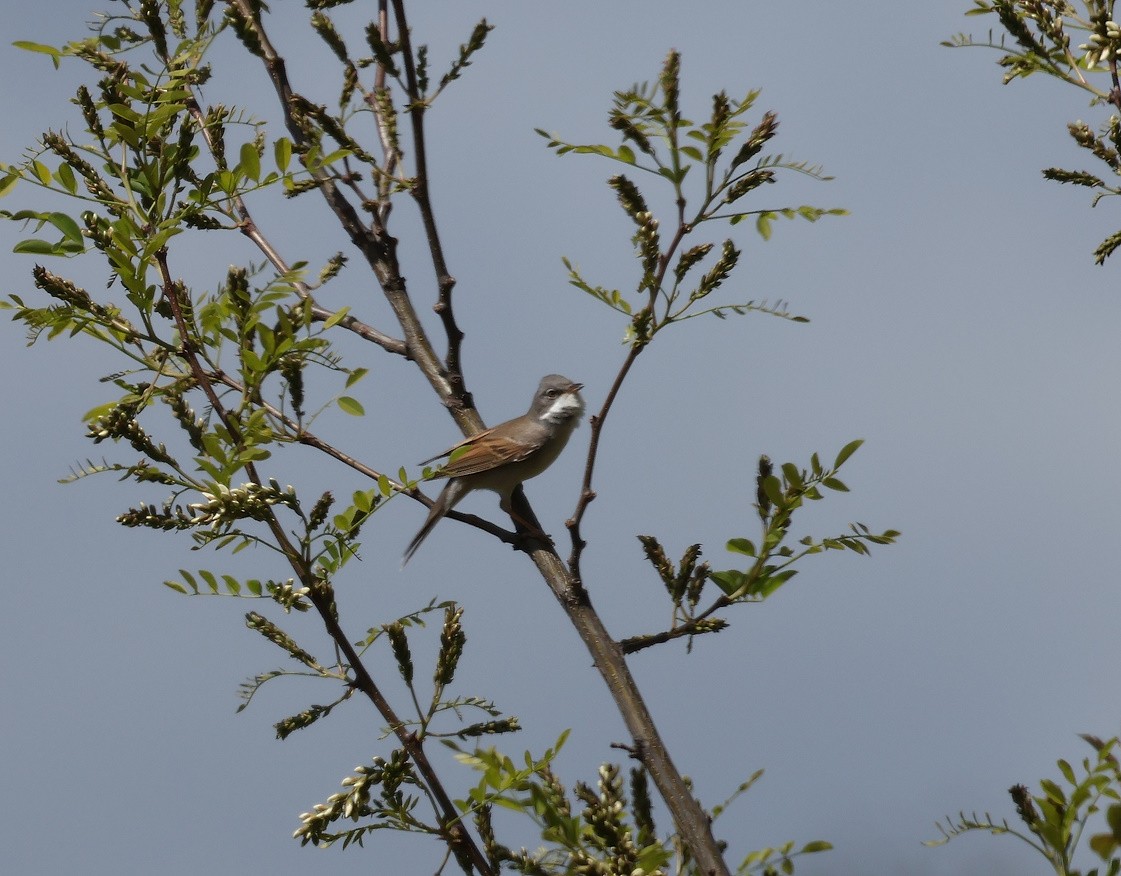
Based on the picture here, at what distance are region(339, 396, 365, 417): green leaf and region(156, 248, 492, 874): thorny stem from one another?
0.46 metres

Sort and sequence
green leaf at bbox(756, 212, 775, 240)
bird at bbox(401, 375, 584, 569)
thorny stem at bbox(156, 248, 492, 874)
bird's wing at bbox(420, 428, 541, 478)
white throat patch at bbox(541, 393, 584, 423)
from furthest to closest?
white throat patch at bbox(541, 393, 584, 423)
bird at bbox(401, 375, 584, 569)
bird's wing at bbox(420, 428, 541, 478)
green leaf at bbox(756, 212, 775, 240)
thorny stem at bbox(156, 248, 492, 874)

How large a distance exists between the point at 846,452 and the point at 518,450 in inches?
163

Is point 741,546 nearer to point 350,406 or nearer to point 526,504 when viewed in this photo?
point 350,406

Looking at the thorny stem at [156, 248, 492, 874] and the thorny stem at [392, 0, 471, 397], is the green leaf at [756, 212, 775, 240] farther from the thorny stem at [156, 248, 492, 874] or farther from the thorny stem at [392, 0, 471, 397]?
the thorny stem at [156, 248, 492, 874]

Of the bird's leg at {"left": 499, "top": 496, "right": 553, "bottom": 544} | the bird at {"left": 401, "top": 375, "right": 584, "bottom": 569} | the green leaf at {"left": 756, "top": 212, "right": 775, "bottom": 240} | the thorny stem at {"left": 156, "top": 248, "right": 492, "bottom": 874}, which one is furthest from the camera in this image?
the bird at {"left": 401, "top": 375, "right": 584, "bottom": 569}

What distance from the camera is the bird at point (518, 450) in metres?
6.37

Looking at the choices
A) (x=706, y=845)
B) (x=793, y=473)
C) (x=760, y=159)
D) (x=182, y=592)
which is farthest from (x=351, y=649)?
(x=760, y=159)

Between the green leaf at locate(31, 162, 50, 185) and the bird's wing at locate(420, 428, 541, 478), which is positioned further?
the bird's wing at locate(420, 428, 541, 478)

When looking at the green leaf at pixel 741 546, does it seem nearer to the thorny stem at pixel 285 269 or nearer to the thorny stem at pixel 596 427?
the thorny stem at pixel 596 427

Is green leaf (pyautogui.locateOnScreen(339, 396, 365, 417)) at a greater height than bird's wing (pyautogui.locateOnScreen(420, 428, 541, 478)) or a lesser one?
lesser

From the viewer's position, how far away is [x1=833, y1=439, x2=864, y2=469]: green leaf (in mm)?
3194

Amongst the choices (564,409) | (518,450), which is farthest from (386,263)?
(564,409)

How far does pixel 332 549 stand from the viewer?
344 centimetres

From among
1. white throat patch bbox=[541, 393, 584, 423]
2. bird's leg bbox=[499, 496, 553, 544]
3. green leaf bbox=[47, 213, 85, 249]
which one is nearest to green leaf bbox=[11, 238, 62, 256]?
green leaf bbox=[47, 213, 85, 249]
